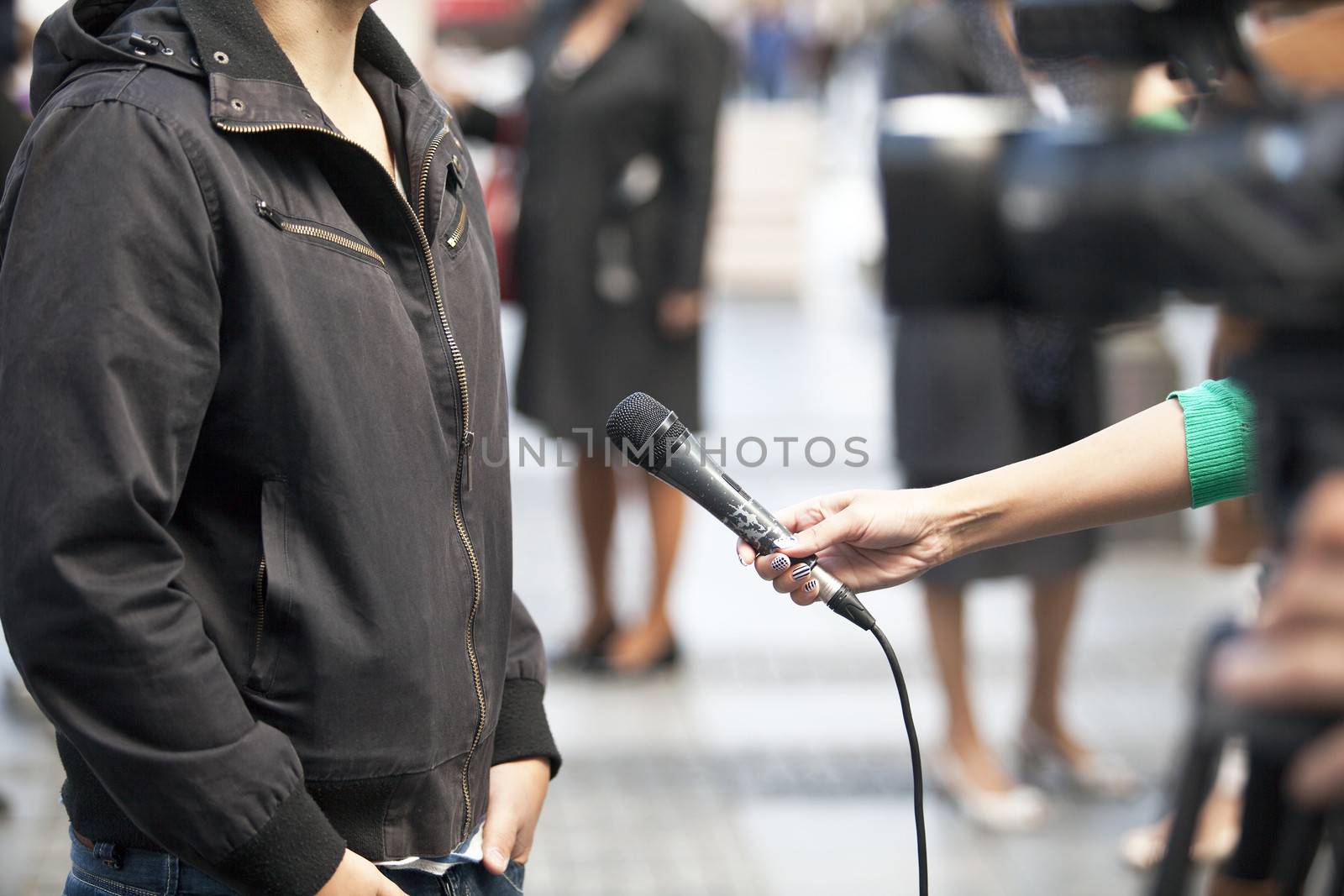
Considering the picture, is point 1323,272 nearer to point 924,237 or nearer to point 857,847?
point 924,237

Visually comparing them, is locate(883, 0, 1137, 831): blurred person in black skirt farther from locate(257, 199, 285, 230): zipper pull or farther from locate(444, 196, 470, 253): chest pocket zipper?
locate(257, 199, 285, 230): zipper pull

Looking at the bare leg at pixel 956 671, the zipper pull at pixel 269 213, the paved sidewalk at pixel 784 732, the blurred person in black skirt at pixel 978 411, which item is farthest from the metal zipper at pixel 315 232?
the bare leg at pixel 956 671

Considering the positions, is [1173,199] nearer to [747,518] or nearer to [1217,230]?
[1217,230]

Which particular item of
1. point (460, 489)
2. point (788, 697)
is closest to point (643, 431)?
point (460, 489)

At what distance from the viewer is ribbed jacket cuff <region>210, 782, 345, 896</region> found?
1519 millimetres

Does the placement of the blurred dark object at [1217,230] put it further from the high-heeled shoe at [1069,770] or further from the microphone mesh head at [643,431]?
the high-heeled shoe at [1069,770]

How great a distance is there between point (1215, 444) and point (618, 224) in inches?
136

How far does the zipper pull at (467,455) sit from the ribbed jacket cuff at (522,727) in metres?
0.31

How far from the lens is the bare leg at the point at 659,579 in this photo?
5.15 metres

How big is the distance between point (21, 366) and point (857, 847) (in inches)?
116

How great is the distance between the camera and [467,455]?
1.76 meters

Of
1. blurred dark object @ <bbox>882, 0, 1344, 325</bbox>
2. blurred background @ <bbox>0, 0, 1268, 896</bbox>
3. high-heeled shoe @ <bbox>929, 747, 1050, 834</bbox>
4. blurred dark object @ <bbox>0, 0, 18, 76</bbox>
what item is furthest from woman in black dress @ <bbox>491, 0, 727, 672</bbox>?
blurred dark object @ <bbox>882, 0, 1344, 325</bbox>

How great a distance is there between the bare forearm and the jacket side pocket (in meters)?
0.85

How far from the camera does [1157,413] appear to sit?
1.90 meters
